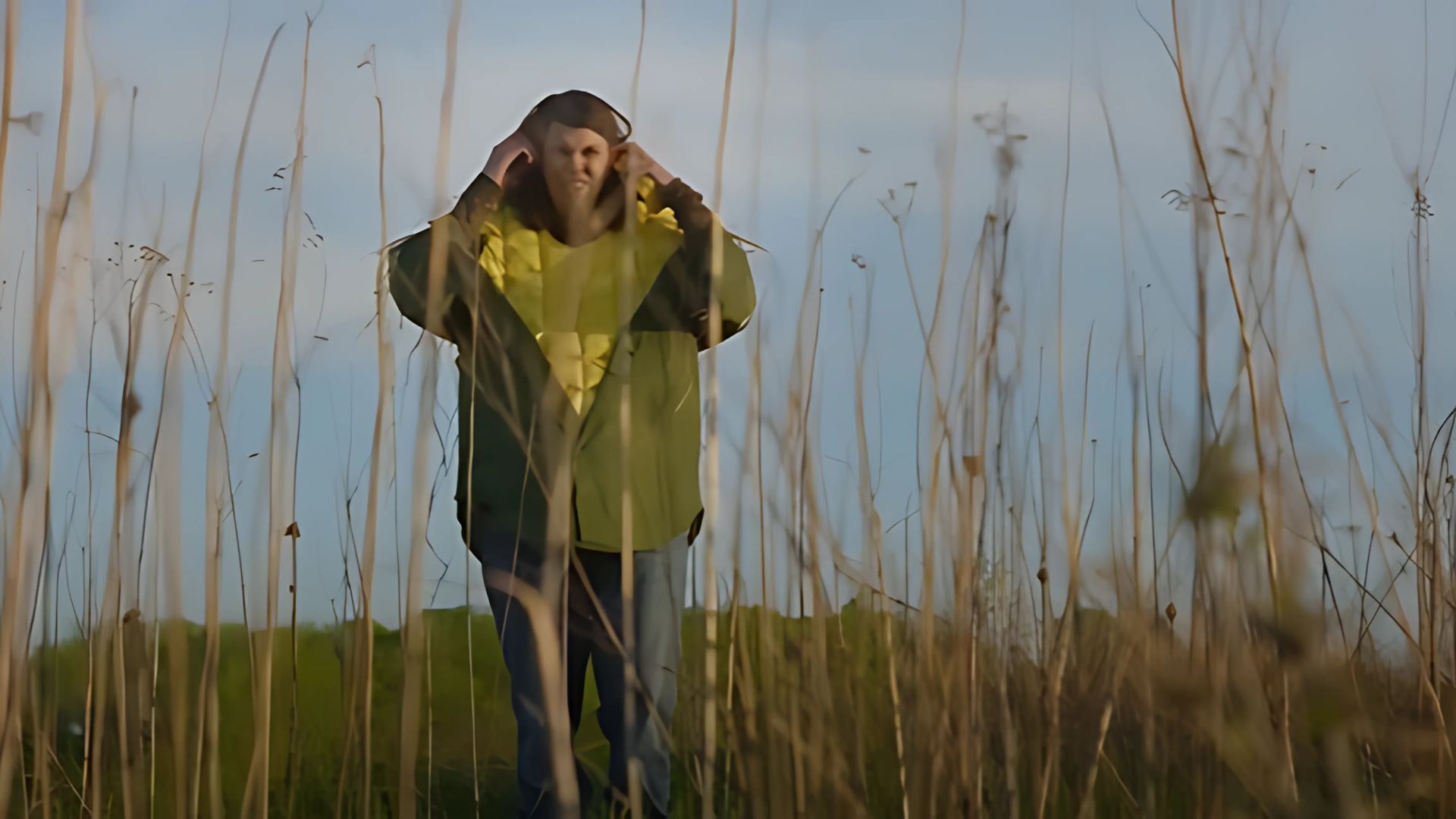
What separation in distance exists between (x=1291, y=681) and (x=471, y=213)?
3.81 feet

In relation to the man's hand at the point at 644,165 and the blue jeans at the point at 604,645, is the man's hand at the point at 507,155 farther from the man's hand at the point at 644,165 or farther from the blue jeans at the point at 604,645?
the blue jeans at the point at 604,645

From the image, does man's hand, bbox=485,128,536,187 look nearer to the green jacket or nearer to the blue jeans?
the green jacket

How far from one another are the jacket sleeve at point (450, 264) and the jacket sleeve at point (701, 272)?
242mm

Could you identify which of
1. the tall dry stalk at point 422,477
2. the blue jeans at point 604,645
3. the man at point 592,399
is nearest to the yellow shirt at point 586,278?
the man at point 592,399

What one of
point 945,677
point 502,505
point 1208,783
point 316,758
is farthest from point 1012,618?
point 316,758

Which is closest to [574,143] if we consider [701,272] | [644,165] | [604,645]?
[701,272]

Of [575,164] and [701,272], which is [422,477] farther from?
[575,164]

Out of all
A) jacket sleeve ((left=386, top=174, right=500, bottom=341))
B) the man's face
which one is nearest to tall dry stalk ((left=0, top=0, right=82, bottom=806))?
jacket sleeve ((left=386, top=174, right=500, bottom=341))

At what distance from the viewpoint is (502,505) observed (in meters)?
1.78

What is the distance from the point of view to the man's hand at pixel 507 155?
173 centimetres

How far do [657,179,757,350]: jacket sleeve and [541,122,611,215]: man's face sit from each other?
3.8 inches

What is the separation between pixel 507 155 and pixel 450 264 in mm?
312

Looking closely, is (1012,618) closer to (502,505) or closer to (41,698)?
(502,505)

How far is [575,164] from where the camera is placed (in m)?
1.75
